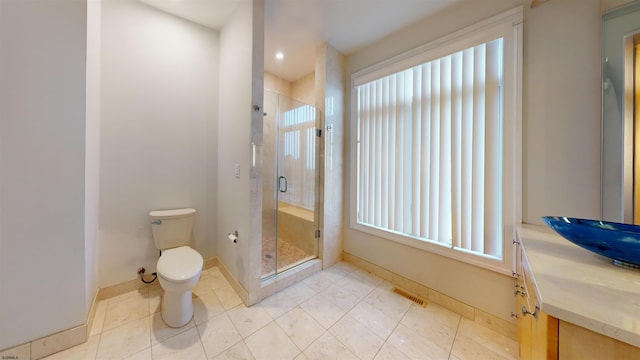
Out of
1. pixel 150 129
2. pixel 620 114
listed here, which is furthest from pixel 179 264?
pixel 620 114

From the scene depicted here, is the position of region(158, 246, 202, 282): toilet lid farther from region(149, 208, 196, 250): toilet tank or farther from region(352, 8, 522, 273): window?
region(352, 8, 522, 273): window

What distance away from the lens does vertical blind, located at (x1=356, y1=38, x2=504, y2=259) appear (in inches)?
61.5

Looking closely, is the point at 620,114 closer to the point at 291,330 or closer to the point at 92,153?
the point at 291,330

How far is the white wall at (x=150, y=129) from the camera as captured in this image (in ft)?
5.88

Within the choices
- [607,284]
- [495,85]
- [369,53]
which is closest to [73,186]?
[607,284]

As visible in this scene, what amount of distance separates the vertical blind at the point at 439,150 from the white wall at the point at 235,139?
1.30 meters

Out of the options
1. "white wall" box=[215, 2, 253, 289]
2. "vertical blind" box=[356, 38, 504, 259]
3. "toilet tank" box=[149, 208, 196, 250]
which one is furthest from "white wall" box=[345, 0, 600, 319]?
"toilet tank" box=[149, 208, 196, 250]

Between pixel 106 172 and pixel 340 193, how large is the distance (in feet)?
Answer: 7.50

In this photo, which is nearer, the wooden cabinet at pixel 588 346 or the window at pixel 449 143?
the wooden cabinet at pixel 588 346

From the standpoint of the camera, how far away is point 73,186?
4.26 ft

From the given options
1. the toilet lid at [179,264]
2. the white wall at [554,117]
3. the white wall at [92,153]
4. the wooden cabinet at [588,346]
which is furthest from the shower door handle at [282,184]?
the wooden cabinet at [588,346]

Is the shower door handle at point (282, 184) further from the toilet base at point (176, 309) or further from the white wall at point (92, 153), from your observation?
the white wall at point (92, 153)

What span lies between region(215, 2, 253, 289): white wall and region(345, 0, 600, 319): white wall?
71.2 inches

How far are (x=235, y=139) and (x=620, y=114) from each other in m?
2.61
